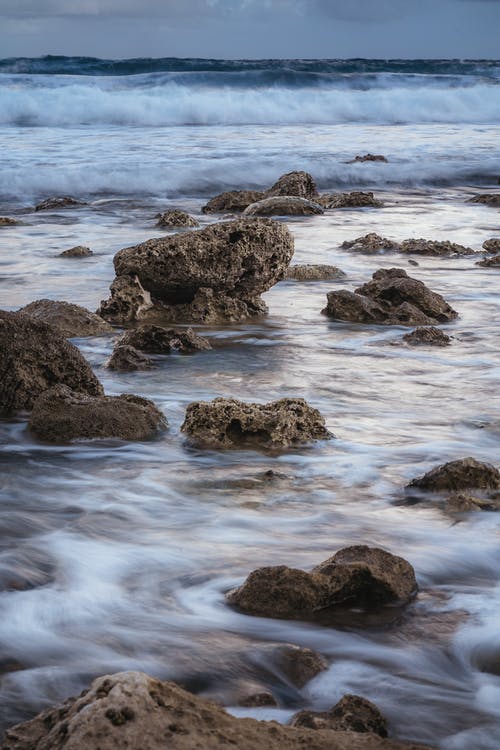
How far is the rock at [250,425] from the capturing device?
13.4 ft

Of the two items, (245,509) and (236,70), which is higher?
(236,70)

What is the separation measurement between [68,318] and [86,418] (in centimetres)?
195

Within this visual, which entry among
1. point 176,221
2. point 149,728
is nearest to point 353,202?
point 176,221

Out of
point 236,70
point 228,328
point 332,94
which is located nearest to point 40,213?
point 228,328

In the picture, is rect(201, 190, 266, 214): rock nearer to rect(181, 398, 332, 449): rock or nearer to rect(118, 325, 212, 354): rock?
rect(118, 325, 212, 354): rock

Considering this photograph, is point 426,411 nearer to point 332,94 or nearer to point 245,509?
point 245,509

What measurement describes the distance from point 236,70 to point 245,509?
3292 centimetres

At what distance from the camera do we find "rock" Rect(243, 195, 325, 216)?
37.9ft

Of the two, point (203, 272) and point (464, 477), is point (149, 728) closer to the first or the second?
point (464, 477)

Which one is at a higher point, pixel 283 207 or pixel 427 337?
pixel 283 207

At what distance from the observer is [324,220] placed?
1128 centimetres

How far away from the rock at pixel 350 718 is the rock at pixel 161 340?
3544 millimetres

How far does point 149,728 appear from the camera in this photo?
5.49ft

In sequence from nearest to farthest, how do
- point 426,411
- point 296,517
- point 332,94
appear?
point 296,517 → point 426,411 → point 332,94
